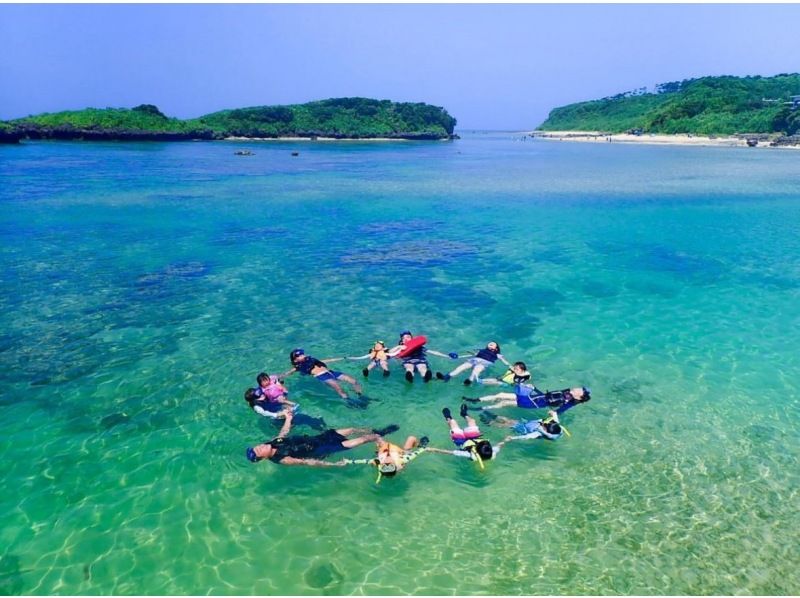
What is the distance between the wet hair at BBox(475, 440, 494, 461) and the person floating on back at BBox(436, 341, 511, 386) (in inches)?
131

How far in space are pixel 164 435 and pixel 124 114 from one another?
15144 cm

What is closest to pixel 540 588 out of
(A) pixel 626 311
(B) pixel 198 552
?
(B) pixel 198 552

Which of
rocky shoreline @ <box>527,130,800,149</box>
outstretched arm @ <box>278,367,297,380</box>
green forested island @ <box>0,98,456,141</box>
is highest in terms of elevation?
green forested island @ <box>0,98,456,141</box>

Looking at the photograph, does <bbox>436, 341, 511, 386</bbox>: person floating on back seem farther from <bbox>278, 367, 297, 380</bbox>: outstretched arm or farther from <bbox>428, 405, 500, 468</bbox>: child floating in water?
<bbox>278, 367, 297, 380</bbox>: outstretched arm

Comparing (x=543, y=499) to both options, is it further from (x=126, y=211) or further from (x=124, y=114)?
(x=124, y=114)

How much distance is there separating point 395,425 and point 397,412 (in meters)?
0.65

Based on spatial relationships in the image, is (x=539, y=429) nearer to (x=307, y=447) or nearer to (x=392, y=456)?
(x=392, y=456)

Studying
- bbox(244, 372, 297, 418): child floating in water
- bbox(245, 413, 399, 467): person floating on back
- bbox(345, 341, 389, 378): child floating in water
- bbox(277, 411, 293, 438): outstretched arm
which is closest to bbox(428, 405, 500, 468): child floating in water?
bbox(245, 413, 399, 467): person floating on back

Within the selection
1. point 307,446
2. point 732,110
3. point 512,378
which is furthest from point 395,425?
point 732,110

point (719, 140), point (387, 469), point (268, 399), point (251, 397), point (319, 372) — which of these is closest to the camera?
point (387, 469)

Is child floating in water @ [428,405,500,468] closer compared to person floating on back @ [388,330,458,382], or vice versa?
child floating in water @ [428,405,500,468]

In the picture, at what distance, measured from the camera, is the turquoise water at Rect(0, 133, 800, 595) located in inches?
373

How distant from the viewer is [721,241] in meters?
32.2

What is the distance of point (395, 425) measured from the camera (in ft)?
43.8
